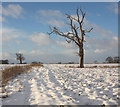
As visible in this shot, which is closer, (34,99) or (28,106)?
(28,106)

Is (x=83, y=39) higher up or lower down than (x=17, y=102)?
higher up

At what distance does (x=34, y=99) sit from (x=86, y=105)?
76.5 inches

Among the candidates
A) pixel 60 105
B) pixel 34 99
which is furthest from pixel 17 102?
pixel 60 105

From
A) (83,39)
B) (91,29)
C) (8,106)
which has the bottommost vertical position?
(8,106)

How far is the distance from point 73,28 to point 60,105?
1497 cm

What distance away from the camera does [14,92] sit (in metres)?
5.24

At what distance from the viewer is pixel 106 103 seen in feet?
13.2

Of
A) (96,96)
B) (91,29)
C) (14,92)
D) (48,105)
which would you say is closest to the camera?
(48,105)

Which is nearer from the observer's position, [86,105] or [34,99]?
[86,105]

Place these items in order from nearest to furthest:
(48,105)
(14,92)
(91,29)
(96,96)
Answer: (48,105) → (96,96) → (14,92) → (91,29)

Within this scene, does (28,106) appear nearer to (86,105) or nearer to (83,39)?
(86,105)

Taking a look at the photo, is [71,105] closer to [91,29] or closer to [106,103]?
[106,103]

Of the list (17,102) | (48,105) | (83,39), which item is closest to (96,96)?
(48,105)

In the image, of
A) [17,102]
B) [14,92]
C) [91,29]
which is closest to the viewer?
[17,102]
